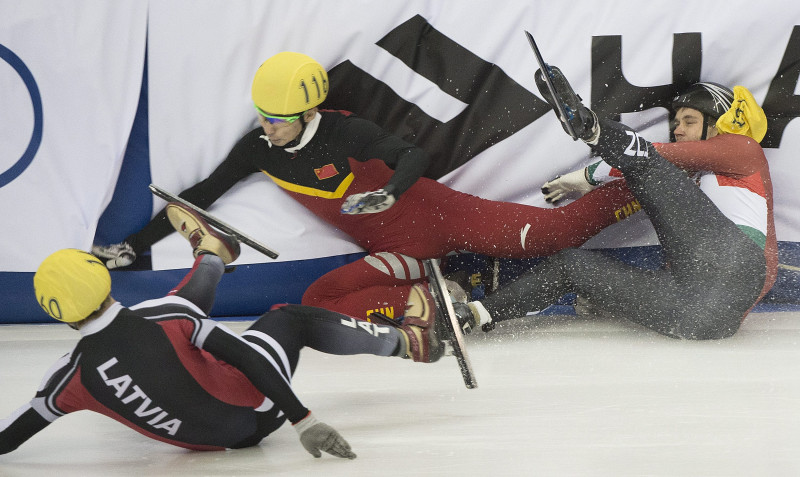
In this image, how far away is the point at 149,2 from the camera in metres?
3.39

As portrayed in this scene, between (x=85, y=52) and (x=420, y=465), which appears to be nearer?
(x=420, y=465)

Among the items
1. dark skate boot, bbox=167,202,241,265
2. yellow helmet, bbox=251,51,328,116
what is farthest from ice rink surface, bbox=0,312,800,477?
yellow helmet, bbox=251,51,328,116

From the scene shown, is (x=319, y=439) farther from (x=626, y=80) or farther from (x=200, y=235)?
(x=626, y=80)

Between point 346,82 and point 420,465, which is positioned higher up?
point 346,82

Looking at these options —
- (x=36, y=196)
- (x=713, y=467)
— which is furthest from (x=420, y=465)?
(x=36, y=196)

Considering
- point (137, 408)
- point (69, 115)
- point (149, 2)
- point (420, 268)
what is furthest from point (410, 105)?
point (137, 408)

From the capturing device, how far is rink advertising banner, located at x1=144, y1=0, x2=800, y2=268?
3.41m

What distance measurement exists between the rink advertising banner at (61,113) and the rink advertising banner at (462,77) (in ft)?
0.46

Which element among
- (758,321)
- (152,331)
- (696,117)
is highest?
(696,117)

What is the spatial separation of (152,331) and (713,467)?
4.61 feet

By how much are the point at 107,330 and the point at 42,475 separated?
1.34 feet

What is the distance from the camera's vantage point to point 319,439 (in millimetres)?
2070

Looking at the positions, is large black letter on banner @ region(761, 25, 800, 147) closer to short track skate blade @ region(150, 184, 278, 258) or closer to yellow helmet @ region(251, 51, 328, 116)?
yellow helmet @ region(251, 51, 328, 116)

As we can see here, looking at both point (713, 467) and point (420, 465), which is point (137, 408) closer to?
point (420, 465)
